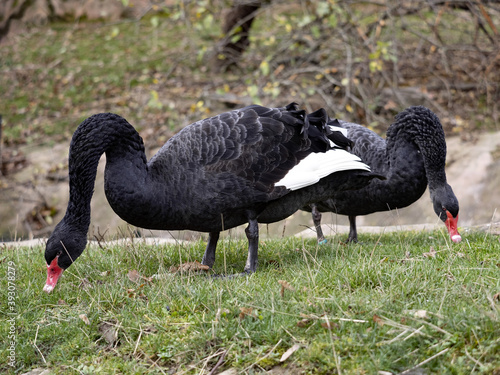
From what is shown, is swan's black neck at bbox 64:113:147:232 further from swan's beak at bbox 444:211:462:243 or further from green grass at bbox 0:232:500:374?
swan's beak at bbox 444:211:462:243

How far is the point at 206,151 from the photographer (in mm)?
4434

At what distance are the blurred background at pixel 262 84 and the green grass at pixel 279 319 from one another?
10.4ft

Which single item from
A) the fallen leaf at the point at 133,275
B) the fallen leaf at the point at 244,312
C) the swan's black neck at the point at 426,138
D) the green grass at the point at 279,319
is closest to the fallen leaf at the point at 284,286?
the green grass at the point at 279,319

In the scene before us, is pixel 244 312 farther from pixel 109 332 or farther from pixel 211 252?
pixel 211 252

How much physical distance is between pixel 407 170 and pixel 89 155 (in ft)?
9.99

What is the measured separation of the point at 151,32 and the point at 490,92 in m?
10.5

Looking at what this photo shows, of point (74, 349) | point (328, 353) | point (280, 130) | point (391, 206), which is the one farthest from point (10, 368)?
point (391, 206)

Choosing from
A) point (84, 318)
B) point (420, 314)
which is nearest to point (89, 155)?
point (84, 318)

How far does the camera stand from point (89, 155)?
4.32 m

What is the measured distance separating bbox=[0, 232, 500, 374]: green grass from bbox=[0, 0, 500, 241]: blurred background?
317cm

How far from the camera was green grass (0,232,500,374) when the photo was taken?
3.07m

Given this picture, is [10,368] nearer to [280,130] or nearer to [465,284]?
[280,130]

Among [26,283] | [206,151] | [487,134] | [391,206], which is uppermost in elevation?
[206,151]

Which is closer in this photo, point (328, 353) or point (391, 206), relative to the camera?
point (328, 353)
